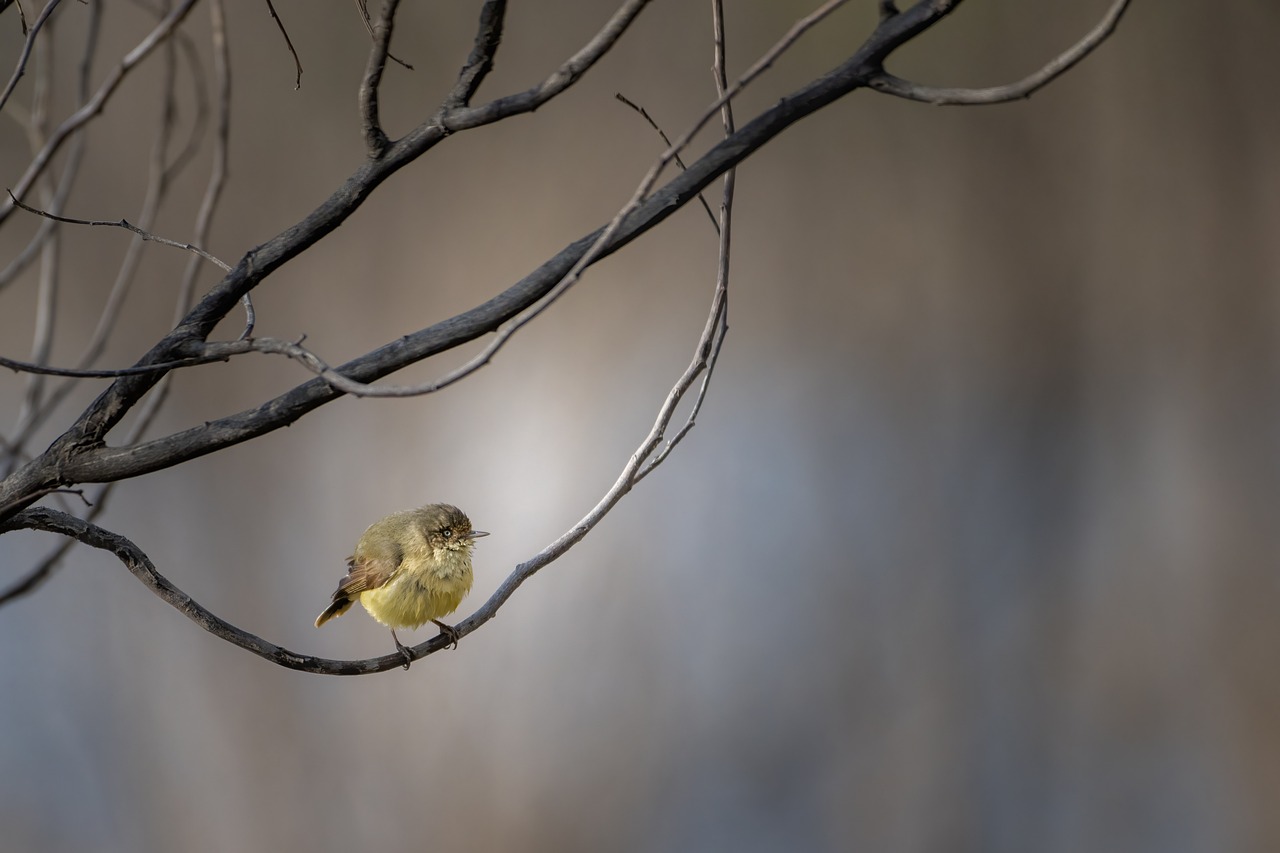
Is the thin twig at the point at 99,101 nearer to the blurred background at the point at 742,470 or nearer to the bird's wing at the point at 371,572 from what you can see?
the bird's wing at the point at 371,572

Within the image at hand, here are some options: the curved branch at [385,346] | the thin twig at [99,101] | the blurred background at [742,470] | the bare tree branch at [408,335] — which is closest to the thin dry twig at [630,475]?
the bare tree branch at [408,335]

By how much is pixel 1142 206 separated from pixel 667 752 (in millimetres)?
1383

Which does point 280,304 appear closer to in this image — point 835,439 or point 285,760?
point 285,760

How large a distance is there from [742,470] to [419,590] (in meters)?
1.23

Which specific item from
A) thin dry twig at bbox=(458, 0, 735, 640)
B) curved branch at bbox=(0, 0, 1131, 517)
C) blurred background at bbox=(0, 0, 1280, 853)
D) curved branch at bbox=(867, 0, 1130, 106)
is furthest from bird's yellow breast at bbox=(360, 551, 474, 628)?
blurred background at bbox=(0, 0, 1280, 853)

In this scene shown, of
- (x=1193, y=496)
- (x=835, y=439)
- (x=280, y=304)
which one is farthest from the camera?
(x=280, y=304)

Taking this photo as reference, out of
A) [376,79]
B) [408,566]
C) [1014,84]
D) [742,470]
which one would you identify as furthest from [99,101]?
[742,470]

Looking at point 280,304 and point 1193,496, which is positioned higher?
point 280,304

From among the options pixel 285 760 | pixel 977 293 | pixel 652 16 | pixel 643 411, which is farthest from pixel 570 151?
pixel 285 760

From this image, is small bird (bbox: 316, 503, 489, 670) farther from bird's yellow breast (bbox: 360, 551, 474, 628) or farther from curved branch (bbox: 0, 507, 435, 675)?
curved branch (bbox: 0, 507, 435, 675)

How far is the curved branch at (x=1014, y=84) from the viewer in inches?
22.7

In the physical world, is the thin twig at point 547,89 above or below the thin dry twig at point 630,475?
above

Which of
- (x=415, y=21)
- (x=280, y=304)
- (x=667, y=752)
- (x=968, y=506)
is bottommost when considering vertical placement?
(x=667, y=752)

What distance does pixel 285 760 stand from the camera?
215cm
